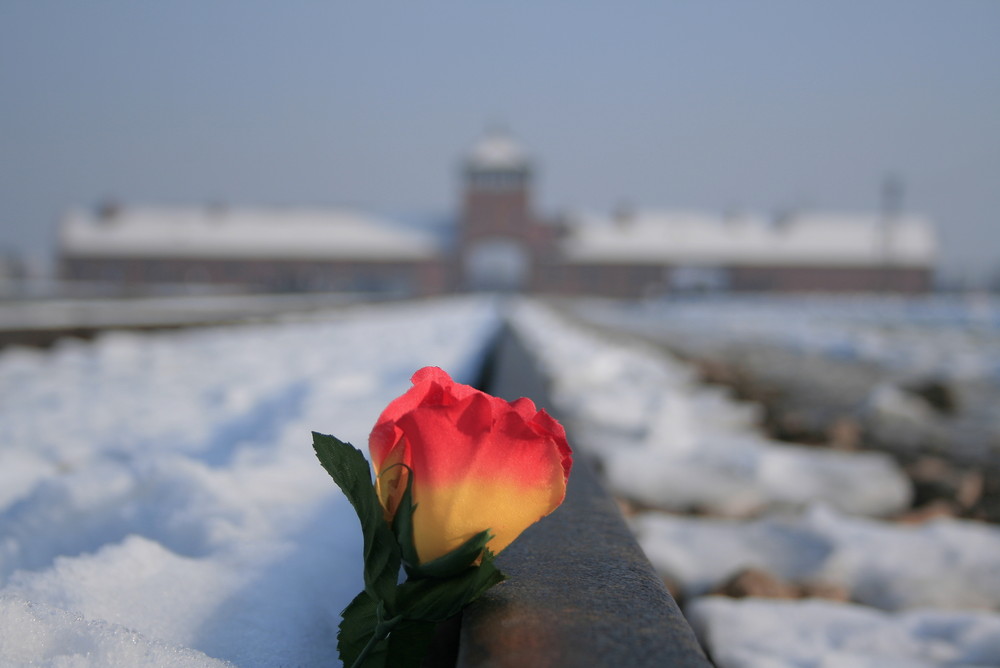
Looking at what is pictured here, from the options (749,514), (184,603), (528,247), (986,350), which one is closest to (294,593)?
(184,603)

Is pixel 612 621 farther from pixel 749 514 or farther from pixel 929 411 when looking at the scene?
pixel 929 411

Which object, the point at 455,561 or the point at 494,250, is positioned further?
the point at 494,250

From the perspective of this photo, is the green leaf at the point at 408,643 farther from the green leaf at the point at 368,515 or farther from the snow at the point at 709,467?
the snow at the point at 709,467

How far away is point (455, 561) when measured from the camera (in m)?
0.50

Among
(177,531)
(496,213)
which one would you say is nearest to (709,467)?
(177,531)

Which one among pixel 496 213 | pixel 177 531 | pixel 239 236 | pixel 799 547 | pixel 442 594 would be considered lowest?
pixel 239 236

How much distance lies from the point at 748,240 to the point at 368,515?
149 feet

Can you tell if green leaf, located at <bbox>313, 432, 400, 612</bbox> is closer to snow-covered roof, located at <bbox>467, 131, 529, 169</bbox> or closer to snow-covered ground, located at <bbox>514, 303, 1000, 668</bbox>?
snow-covered ground, located at <bbox>514, 303, 1000, 668</bbox>

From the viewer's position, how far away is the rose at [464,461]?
0.48 m

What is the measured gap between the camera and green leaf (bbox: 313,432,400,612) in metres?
0.50

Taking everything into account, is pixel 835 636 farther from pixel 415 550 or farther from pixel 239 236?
pixel 239 236

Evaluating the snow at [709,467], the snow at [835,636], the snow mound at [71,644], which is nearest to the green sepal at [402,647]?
the snow mound at [71,644]

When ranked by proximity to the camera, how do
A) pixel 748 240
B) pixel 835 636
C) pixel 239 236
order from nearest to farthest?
pixel 835 636
pixel 239 236
pixel 748 240

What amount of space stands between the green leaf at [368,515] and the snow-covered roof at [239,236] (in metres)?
38.3
